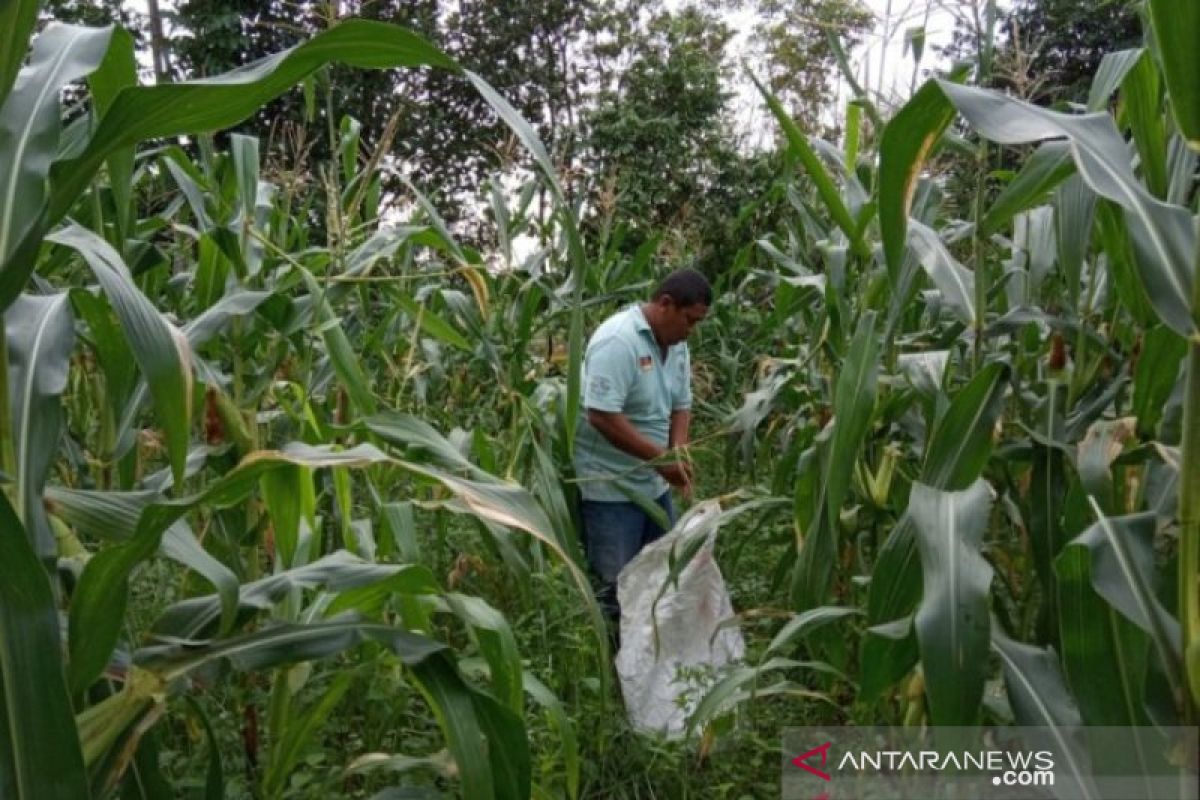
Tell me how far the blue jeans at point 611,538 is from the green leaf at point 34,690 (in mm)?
2684

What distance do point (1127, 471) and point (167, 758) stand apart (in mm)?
1964

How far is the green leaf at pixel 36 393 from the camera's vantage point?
1186 mm

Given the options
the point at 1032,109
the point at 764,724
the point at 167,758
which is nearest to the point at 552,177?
the point at 1032,109

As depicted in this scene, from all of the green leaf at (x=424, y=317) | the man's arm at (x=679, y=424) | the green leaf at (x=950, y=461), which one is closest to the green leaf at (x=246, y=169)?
the green leaf at (x=424, y=317)

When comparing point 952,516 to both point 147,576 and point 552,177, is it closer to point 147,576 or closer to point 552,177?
point 552,177

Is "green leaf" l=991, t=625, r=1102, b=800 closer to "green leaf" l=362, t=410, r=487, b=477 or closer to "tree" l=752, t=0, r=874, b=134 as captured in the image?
"green leaf" l=362, t=410, r=487, b=477

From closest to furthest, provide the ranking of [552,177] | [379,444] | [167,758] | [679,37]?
[552,177] → [167,758] → [379,444] → [679,37]

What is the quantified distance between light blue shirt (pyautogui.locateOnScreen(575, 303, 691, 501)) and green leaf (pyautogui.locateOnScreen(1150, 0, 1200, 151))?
8.41ft

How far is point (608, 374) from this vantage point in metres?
3.63

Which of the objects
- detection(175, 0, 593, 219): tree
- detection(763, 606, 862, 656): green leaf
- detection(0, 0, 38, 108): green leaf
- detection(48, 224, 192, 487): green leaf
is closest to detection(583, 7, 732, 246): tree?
detection(175, 0, 593, 219): tree

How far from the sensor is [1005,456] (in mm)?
1812

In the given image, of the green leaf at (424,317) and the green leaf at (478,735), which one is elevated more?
the green leaf at (424,317)

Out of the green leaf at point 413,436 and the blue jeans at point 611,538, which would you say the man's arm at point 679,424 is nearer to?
the blue jeans at point 611,538

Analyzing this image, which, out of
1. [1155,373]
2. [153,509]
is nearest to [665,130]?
[1155,373]
